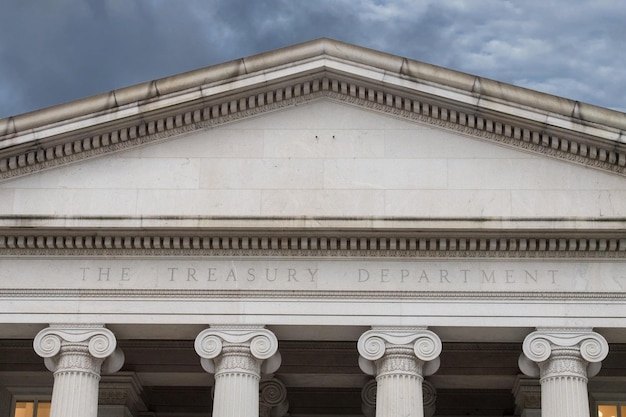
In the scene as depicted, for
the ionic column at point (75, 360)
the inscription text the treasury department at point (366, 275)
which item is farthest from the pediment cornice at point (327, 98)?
the ionic column at point (75, 360)

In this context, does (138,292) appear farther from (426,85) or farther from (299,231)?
(426,85)

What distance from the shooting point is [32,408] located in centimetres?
4600

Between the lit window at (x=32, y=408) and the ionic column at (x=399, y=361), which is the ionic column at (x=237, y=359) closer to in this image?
the ionic column at (x=399, y=361)

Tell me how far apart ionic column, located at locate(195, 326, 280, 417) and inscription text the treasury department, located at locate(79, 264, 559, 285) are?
135 cm

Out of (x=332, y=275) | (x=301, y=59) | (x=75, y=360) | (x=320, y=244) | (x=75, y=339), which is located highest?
(x=301, y=59)

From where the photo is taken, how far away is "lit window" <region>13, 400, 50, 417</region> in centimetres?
4597

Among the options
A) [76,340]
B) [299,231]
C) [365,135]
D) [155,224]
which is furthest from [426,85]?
[76,340]

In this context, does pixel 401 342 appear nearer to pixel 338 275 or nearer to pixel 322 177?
pixel 338 275

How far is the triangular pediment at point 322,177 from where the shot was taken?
42.3m

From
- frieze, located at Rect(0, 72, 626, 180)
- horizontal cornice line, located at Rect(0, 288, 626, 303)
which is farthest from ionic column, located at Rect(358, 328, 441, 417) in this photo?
frieze, located at Rect(0, 72, 626, 180)

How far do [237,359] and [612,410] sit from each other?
10723 millimetres

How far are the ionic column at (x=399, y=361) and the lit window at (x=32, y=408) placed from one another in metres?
9.59

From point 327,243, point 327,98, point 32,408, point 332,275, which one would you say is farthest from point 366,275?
point 32,408

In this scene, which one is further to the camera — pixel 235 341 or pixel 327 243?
pixel 327 243
